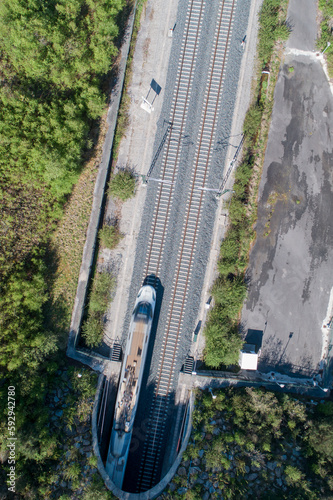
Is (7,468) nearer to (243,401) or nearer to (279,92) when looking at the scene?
(243,401)

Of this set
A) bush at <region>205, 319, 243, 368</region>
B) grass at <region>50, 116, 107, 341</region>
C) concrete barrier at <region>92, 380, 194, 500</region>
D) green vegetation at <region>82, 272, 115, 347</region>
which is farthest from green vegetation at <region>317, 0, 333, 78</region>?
concrete barrier at <region>92, 380, 194, 500</region>

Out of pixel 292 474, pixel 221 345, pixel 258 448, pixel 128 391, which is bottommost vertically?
pixel 292 474

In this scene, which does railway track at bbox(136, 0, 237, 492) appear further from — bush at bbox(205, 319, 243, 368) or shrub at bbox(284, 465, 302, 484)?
shrub at bbox(284, 465, 302, 484)

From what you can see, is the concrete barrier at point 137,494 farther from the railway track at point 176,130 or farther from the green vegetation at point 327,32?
the green vegetation at point 327,32

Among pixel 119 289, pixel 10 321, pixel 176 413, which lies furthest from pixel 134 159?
pixel 176 413

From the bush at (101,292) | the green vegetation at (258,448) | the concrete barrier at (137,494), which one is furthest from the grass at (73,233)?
the green vegetation at (258,448)

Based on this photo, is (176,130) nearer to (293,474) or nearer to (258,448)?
(258,448)

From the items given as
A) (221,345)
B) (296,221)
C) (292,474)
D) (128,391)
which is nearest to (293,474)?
(292,474)
